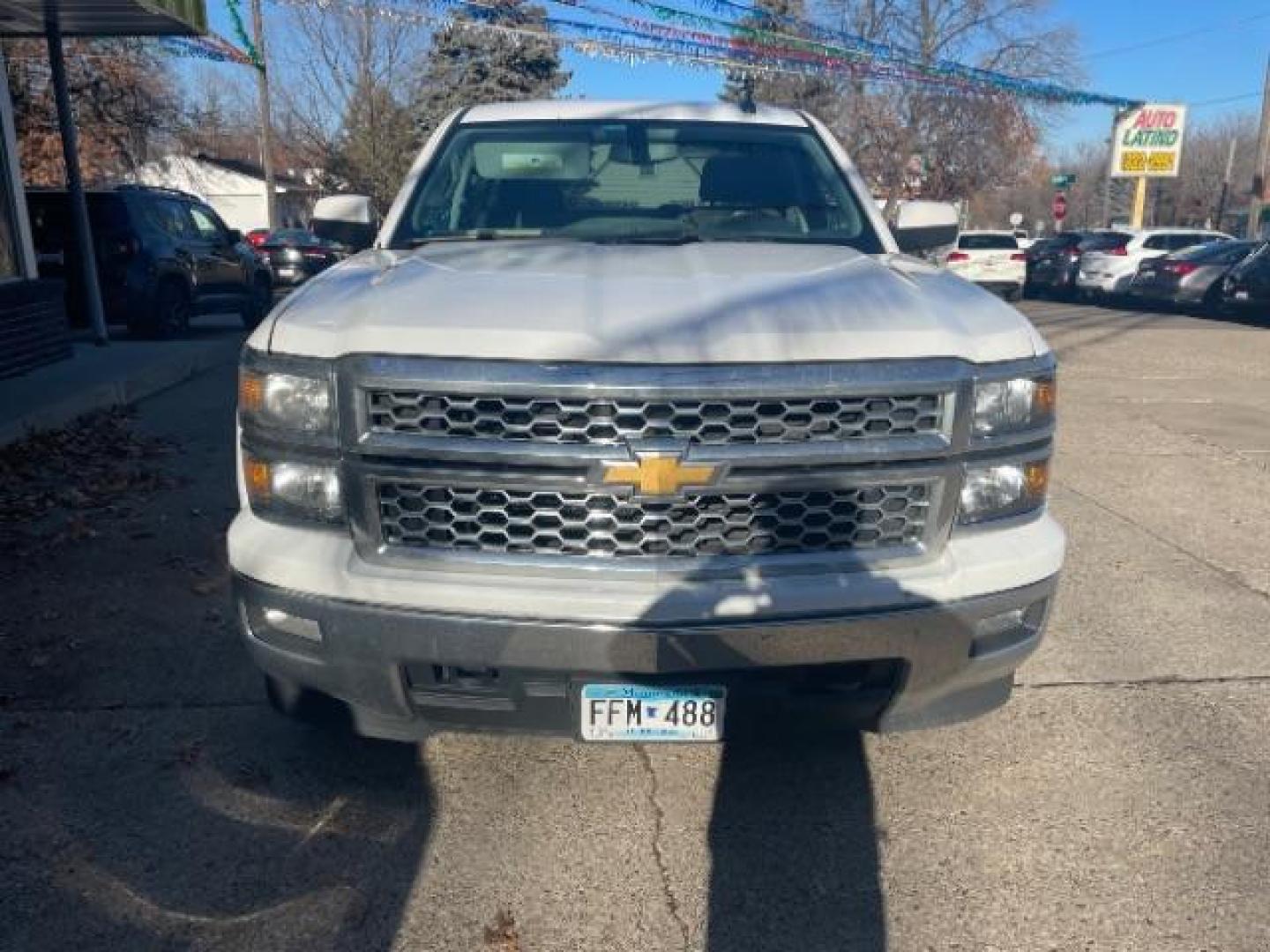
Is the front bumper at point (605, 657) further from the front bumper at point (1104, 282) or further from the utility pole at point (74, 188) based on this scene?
the front bumper at point (1104, 282)

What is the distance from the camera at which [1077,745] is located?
10.5 ft

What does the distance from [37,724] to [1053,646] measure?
11.9 ft

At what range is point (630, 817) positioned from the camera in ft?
9.23

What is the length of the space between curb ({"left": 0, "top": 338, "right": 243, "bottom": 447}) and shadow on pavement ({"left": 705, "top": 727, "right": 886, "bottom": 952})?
237 inches

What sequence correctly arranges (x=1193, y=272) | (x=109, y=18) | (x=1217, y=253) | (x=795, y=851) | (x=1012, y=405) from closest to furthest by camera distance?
(x=1012, y=405) → (x=795, y=851) → (x=109, y=18) → (x=1193, y=272) → (x=1217, y=253)

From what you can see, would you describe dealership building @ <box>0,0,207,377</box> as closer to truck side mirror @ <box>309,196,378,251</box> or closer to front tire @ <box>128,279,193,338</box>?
front tire @ <box>128,279,193,338</box>

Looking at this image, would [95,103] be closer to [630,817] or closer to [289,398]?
[289,398]

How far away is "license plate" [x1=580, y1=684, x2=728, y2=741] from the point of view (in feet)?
7.82

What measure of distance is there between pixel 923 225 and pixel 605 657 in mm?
2635

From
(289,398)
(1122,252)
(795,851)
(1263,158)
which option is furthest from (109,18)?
(1263,158)

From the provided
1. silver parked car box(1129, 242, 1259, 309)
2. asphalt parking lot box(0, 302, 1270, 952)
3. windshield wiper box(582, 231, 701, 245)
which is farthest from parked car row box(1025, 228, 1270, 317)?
windshield wiper box(582, 231, 701, 245)

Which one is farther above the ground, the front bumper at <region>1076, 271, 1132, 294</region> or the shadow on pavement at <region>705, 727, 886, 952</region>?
the shadow on pavement at <region>705, 727, 886, 952</region>

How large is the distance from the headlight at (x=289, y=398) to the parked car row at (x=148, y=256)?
10.9 metres

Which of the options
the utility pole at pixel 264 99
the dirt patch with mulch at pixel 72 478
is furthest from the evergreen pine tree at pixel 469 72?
the dirt patch with mulch at pixel 72 478
